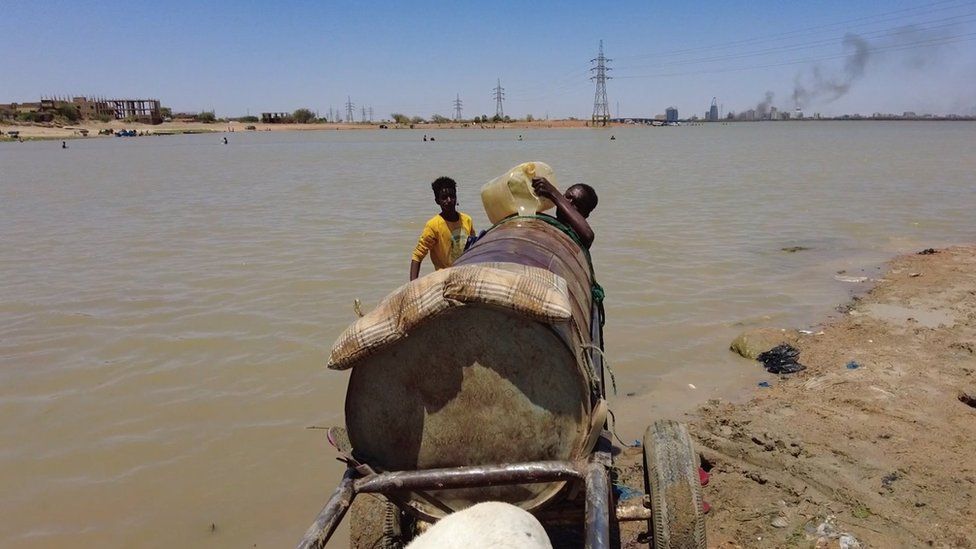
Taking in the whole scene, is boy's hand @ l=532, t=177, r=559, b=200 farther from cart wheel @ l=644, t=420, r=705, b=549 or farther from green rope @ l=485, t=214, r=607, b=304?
cart wheel @ l=644, t=420, r=705, b=549

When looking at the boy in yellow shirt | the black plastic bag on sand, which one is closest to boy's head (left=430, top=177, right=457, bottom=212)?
the boy in yellow shirt

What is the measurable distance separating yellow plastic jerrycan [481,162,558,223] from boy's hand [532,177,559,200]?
0.03 meters

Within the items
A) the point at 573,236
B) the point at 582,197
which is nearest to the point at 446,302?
the point at 573,236

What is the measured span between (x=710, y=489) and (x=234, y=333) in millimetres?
4857

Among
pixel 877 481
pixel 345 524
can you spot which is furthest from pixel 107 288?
pixel 877 481

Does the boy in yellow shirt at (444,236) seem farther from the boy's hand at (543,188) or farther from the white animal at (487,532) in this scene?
the white animal at (487,532)

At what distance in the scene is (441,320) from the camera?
228 cm

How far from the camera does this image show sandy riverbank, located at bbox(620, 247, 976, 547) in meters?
3.21

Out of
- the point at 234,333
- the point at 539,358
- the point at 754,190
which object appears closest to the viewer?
the point at 539,358

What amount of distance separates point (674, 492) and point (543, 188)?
2.03 m

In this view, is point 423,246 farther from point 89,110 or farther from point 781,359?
point 89,110

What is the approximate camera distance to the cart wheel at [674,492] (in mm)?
2340

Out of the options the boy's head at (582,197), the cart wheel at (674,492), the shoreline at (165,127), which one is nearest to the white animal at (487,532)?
the cart wheel at (674,492)

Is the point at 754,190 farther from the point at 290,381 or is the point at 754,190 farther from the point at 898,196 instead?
the point at 290,381
